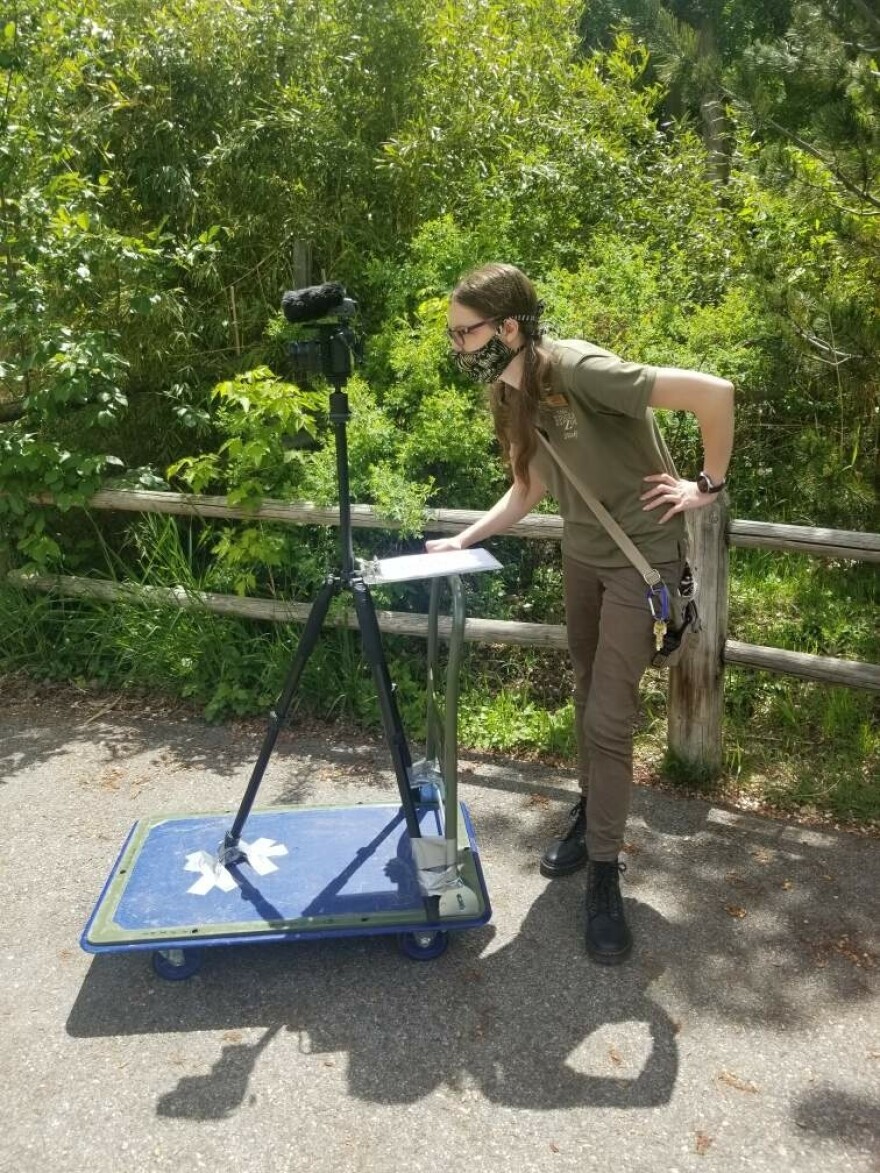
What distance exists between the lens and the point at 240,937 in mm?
2922

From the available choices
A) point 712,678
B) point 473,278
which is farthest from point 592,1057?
point 473,278

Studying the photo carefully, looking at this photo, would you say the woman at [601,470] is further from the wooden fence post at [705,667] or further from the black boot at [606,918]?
the wooden fence post at [705,667]

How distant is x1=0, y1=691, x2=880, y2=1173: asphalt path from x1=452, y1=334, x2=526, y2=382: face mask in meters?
1.77

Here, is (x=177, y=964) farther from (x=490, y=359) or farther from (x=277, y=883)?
(x=490, y=359)

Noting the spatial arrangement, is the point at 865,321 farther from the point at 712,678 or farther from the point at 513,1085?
the point at 513,1085

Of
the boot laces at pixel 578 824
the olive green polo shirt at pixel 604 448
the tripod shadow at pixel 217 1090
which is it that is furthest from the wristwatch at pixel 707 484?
the tripod shadow at pixel 217 1090

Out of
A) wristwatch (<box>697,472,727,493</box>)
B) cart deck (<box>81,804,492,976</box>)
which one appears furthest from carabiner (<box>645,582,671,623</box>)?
cart deck (<box>81,804,492,976</box>)

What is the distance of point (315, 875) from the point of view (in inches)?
128

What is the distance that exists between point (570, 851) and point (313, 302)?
209 cm

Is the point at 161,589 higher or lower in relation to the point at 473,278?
lower

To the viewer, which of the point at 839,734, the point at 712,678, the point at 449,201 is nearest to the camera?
the point at 712,678

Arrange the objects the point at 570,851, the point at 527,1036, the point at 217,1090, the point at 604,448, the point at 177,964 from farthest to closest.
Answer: the point at 570,851 < the point at 177,964 < the point at 604,448 < the point at 527,1036 < the point at 217,1090

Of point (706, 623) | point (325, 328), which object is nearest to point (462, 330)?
point (325, 328)

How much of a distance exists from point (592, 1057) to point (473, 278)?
217 centimetres
